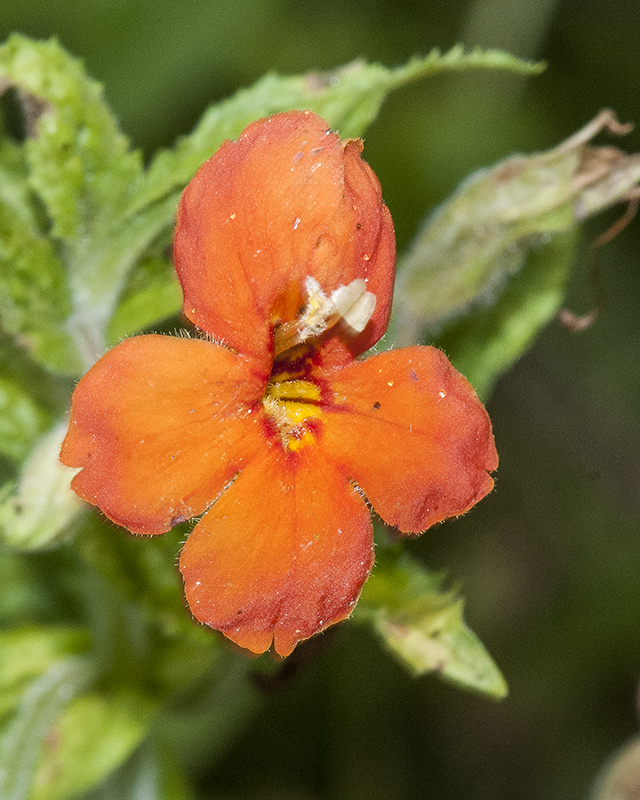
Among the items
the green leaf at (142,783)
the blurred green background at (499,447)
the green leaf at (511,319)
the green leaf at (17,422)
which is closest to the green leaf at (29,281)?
the green leaf at (17,422)

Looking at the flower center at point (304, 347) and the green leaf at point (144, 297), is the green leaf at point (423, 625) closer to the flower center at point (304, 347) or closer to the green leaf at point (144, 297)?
the flower center at point (304, 347)

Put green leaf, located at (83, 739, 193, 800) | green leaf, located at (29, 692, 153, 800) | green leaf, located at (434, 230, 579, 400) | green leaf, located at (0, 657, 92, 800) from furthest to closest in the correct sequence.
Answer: green leaf, located at (83, 739, 193, 800), green leaf, located at (434, 230, 579, 400), green leaf, located at (29, 692, 153, 800), green leaf, located at (0, 657, 92, 800)

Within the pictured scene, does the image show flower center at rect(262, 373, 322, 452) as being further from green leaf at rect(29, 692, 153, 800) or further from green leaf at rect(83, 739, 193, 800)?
green leaf at rect(83, 739, 193, 800)

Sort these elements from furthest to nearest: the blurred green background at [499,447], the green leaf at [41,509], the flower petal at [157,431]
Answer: the blurred green background at [499,447], the green leaf at [41,509], the flower petal at [157,431]

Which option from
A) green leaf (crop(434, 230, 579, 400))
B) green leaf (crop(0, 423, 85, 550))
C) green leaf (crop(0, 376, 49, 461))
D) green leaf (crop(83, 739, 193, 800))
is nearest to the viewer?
green leaf (crop(0, 423, 85, 550))

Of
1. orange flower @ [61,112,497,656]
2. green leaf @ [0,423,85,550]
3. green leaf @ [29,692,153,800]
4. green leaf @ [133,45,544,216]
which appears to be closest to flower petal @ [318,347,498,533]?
orange flower @ [61,112,497,656]

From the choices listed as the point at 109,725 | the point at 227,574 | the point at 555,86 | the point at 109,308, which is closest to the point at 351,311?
the point at 227,574
